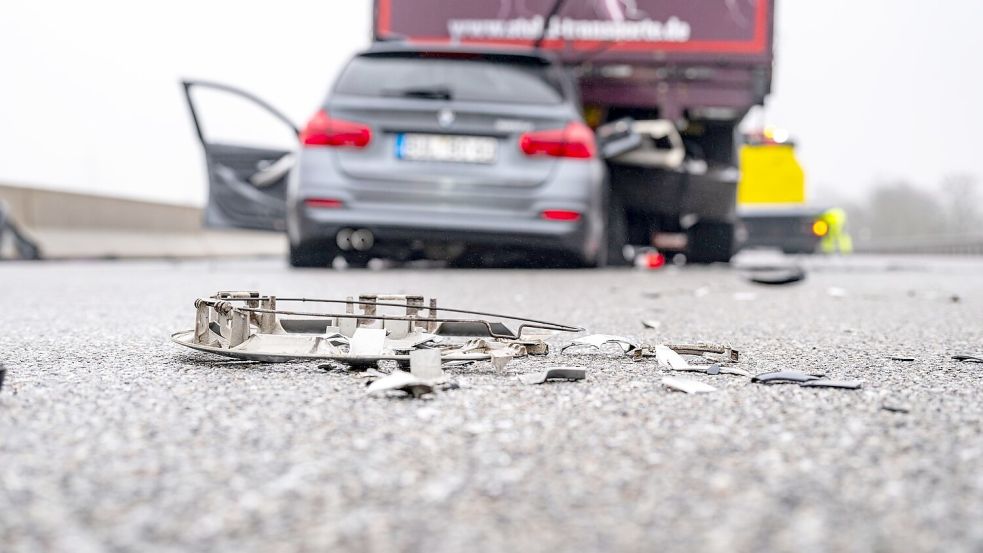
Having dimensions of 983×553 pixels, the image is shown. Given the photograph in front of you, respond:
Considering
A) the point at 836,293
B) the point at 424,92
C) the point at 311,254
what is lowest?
the point at 836,293

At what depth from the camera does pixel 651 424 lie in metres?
1.79

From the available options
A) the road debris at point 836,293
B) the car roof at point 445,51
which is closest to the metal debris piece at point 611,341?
the road debris at point 836,293

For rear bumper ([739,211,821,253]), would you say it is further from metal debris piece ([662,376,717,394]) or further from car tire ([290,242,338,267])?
metal debris piece ([662,376,717,394])

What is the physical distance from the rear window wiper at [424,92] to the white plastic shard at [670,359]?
5.02 m

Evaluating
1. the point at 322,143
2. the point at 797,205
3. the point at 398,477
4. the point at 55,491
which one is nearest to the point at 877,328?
the point at 398,477

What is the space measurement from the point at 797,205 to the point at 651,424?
1542cm

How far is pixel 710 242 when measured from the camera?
420 inches

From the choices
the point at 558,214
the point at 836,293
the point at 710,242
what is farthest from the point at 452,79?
the point at 710,242

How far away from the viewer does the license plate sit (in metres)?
7.49

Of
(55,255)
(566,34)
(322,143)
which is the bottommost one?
(55,255)

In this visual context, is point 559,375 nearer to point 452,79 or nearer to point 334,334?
point 334,334

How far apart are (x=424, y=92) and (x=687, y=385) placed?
5576 mm

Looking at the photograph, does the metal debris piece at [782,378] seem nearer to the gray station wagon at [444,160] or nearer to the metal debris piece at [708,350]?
the metal debris piece at [708,350]

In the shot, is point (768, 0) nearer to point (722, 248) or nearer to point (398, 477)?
point (722, 248)
